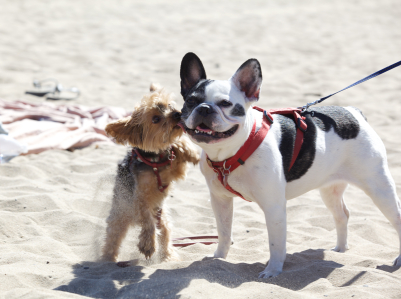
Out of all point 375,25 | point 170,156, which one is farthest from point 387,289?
point 375,25

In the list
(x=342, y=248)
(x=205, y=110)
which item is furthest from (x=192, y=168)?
(x=205, y=110)

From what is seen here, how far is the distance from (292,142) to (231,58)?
9084 millimetres

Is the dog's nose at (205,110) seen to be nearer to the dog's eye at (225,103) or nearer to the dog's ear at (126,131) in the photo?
the dog's eye at (225,103)

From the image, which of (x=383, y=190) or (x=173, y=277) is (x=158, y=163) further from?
(x=383, y=190)

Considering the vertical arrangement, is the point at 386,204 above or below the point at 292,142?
below

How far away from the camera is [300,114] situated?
3623 millimetres

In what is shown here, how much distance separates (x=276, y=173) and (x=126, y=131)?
4.37ft

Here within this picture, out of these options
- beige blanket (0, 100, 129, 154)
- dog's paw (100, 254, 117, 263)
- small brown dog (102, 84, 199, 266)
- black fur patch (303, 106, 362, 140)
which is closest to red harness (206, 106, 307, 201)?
black fur patch (303, 106, 362, 140)

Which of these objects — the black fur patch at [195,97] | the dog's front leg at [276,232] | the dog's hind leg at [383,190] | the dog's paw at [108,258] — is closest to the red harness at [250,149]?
the dog's front leg at [276,232]

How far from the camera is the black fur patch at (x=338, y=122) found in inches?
139

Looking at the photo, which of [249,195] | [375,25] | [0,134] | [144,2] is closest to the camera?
[249,195]

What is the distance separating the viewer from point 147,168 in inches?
151

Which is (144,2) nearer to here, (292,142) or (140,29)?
(140,29)

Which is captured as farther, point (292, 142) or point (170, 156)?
point (170, 156)
